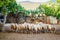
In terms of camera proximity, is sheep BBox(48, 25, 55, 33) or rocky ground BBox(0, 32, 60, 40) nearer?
rocky ground BBox(0, 32, 60, 40)

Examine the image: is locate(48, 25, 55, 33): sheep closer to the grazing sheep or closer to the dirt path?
the dirt path

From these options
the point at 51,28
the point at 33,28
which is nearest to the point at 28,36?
the point at 33,28

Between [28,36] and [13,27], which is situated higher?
[13,27]

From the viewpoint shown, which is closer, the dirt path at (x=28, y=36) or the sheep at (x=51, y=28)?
the dirt path at (x=28, y=36)

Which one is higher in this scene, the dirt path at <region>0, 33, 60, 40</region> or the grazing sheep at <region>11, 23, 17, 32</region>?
the grazing sheep at <region>11, 23, 17, 32</region>

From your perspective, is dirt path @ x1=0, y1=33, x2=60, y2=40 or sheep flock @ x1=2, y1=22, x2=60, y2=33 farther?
sheep flock @ x1=2, y1=22, x2=60, y2=33

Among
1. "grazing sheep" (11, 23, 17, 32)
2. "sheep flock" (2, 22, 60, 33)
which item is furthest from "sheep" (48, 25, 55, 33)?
"grazing sheep" (11, 23, 17, 32)

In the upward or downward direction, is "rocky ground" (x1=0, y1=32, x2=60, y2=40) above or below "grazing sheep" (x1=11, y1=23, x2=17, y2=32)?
below

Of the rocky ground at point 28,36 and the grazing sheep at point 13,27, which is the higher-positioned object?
the grazing sheep at point 13,27

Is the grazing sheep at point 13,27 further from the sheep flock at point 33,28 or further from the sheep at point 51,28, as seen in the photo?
the sheep at point 51,28

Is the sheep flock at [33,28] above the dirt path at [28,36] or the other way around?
above

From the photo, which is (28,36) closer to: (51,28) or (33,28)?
(33,28)

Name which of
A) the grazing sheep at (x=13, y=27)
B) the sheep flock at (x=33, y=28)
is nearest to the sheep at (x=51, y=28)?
the sheep flock at (x=33, y=28)

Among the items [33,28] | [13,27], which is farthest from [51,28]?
[13,27]
